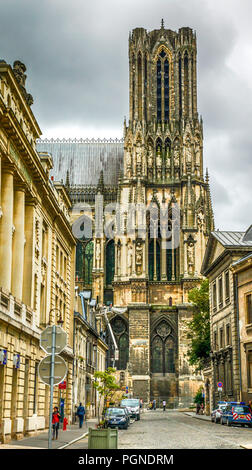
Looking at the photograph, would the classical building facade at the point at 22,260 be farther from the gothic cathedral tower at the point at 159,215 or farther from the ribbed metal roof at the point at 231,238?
the gothic cathedral tower at the point at 159,215

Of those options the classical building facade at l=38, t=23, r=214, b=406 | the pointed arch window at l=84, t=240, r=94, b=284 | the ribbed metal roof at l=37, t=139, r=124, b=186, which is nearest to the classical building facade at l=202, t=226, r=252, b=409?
the classical building facade at l=38, t=23, r=214, b=406

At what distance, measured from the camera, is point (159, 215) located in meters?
81.8

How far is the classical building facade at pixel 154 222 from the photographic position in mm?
77875

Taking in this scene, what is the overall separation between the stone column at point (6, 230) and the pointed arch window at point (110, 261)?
60.5 m

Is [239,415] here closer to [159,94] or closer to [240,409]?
[240,409]

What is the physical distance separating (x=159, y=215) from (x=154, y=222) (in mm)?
1224

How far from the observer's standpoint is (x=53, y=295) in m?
35.6

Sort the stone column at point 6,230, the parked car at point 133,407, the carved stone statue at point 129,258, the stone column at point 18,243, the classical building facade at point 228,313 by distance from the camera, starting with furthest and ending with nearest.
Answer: the carved stone statue at point 129,258 < the parked car at point 133,407 < the classical building facade at point 228,313 < the stone column at point 18,243 < the stone column at point 6,230

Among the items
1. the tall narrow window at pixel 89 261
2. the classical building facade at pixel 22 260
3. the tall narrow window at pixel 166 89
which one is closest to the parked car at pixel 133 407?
the classical building facade at pixel 22 260

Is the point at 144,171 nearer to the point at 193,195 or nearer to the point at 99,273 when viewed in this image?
the point at 193,195

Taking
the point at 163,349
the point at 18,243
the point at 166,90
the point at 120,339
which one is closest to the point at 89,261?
the point at 120,339

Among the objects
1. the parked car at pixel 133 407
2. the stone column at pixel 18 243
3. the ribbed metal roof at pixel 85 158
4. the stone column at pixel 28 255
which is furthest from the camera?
the ribbed metal roof at pixel 85 158

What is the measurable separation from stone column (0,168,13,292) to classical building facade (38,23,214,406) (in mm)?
49906

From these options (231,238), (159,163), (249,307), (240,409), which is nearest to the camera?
(240,409)
